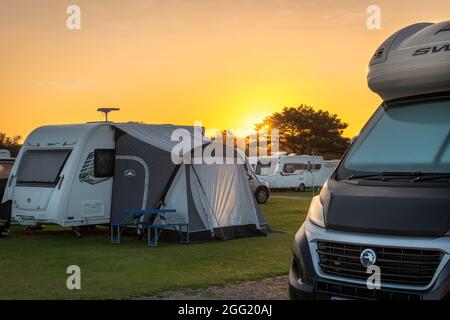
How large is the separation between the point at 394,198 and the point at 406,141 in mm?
991

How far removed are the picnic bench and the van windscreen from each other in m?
7.21

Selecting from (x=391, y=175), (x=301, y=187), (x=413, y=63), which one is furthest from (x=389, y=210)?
(x=301, y=187)

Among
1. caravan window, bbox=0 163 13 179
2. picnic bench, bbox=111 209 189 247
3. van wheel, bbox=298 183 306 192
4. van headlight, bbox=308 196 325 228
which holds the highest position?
caravan window, bbox=0 163 13 179

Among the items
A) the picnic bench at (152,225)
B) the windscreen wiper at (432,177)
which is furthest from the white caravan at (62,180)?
the windscreen wiper at (432,177)

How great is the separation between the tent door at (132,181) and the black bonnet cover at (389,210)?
884 centimetres

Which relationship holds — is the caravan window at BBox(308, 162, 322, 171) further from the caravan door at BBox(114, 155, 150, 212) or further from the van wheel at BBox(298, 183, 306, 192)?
the caravan door at BBox(114, 155, 150, 212)

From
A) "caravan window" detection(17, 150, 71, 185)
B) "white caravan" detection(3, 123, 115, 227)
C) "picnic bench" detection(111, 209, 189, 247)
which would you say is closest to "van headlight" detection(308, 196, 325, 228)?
"picnic bench" detection(111, 209, 189, 247)

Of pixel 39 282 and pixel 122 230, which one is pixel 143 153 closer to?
pixel 122 230

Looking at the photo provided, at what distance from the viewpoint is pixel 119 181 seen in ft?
45.0

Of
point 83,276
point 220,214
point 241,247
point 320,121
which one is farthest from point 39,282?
point 320,121

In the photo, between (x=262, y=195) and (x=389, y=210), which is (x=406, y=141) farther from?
(x=262, y=195)

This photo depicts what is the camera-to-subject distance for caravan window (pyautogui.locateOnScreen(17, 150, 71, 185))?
13203mm

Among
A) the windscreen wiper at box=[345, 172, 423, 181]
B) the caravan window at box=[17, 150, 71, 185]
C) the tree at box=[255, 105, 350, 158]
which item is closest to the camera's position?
the windscreen wiper at box=[345, 172, 423, 181]

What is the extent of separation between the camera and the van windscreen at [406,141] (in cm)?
499
